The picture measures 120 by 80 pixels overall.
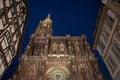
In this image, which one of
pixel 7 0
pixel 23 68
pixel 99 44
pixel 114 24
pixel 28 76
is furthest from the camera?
pixel 99 44

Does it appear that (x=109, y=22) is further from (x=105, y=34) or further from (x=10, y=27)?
(x=10, y=27)

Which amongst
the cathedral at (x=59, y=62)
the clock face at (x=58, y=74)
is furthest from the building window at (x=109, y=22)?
the clock face at (x=58, y=74)

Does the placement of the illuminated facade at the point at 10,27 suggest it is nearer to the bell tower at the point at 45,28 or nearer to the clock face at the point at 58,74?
the clock face at the point at 58,74

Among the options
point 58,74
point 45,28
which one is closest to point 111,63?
point 58,74

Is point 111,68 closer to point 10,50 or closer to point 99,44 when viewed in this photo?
point 99,44

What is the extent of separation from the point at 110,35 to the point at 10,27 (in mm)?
13616

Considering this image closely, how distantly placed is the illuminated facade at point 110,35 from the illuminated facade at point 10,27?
11.6m

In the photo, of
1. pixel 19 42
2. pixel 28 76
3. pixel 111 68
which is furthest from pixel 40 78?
pixel 111 68

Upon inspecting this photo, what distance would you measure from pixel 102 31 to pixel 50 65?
32.8ft

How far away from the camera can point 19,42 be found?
78.1 feet

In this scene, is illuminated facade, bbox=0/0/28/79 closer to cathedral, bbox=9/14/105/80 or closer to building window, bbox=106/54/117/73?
cathedral, bbox=9/14/105/80

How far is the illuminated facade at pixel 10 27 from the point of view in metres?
17.8

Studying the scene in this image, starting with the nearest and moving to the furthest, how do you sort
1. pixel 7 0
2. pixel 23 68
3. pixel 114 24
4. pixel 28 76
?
1. pixel 7 0
2. pixel 114 24
3. pixel 28 76
4. pixel 23 68

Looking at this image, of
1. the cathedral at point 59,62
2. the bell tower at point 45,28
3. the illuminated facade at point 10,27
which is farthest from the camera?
the bell tower at point 45,28
